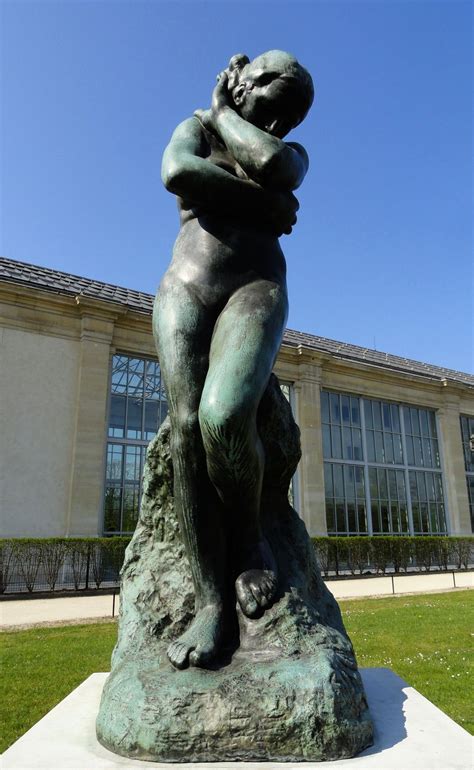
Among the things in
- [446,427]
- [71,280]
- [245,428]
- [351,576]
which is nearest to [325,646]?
[245,428]

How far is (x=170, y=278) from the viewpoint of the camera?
2848mm

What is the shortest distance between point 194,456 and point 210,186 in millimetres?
1316

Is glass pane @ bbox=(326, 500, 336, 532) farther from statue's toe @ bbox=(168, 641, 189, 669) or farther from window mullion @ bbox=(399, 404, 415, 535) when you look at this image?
statue's toe @ bbox=(168, 641, 189, 669)

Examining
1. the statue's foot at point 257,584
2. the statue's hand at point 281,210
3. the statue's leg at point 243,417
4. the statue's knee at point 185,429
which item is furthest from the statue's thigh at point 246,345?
the statue's foot at point 257,584

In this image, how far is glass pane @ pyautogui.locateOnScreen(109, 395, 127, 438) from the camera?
20.1 meters

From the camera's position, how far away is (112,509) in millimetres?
19078

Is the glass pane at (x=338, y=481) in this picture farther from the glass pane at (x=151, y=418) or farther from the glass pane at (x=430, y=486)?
the glass pane at (x=151, y=418)

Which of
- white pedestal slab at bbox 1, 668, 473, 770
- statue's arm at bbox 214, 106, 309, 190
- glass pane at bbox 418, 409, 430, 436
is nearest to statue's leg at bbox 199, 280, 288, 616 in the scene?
statue's arm at bbox 214, 106, 309, 190

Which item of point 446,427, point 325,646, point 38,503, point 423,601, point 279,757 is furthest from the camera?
point 446,427

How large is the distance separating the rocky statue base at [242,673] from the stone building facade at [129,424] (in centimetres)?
1591

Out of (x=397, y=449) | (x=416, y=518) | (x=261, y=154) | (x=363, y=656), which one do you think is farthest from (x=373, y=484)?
(x=261, y=154)

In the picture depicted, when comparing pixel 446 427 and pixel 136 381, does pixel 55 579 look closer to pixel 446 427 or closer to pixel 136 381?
pixel 136 381

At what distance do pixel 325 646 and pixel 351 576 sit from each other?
18469 millimetres

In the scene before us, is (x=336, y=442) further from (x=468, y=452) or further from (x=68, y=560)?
(x=68, y=560)
